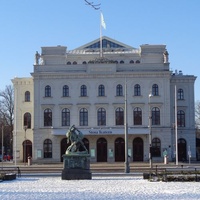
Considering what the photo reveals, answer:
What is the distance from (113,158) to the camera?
6512 cm

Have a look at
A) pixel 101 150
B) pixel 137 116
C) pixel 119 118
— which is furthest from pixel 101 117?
pixel 137 116

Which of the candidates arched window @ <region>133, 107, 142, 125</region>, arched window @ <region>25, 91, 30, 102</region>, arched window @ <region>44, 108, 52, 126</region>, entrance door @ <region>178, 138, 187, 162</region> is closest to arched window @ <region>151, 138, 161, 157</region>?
arched window @ <region>133, 107, 142, 125</region>

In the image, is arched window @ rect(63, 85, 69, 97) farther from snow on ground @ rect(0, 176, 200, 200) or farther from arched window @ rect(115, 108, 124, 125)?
snow on ground @ rect(0, 176, 200, 200)

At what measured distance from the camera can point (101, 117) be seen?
65.7 m

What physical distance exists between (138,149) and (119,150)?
238 centimetres

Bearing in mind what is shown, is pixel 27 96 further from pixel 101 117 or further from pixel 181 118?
pixel 181 118

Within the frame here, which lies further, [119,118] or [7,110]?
[7,110]

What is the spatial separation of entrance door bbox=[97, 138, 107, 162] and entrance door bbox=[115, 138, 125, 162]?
1386mm

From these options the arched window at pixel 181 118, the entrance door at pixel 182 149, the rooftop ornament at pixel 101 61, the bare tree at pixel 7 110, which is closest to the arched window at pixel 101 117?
the rooftop ornament at pixel 101 61

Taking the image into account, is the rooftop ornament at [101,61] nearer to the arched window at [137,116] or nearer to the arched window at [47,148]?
→ the arched window at [137,116]

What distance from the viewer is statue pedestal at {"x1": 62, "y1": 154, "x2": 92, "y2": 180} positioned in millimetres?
34513

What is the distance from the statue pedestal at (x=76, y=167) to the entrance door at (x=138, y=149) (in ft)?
102

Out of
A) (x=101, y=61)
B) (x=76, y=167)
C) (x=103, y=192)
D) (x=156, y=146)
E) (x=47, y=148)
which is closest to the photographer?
(x=103, y=192)

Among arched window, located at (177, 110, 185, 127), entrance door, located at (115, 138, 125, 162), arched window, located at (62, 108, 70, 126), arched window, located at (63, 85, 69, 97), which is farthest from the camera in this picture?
arched window, located at (177, 110, 185, 127)
